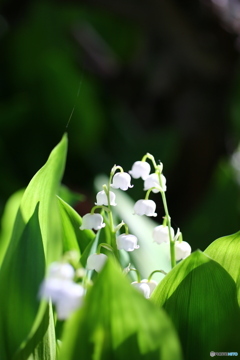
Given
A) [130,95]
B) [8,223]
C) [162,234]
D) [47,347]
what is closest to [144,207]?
[162,234]

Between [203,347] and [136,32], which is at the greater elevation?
[136,32]

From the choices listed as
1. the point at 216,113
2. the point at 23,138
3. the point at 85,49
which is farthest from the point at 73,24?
the point at 23,138

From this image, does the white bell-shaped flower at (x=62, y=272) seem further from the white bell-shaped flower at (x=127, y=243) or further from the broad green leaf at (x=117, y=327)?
the white bell-shaped flower at (x=127, y=243)

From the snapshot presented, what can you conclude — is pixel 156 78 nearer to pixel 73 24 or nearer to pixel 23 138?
pixel 73 24

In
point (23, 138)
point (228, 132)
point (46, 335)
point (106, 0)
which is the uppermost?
point (106, 0)

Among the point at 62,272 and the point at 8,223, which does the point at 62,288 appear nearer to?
the point at 62,272

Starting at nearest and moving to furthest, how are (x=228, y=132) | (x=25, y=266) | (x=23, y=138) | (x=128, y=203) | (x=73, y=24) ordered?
(x=25, y=266)
(x=128, y=203)
(x=23, y=138)
(x=228, y=132)
(x=73, y=24)

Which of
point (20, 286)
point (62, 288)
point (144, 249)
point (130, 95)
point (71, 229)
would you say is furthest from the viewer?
point (130, 95)
